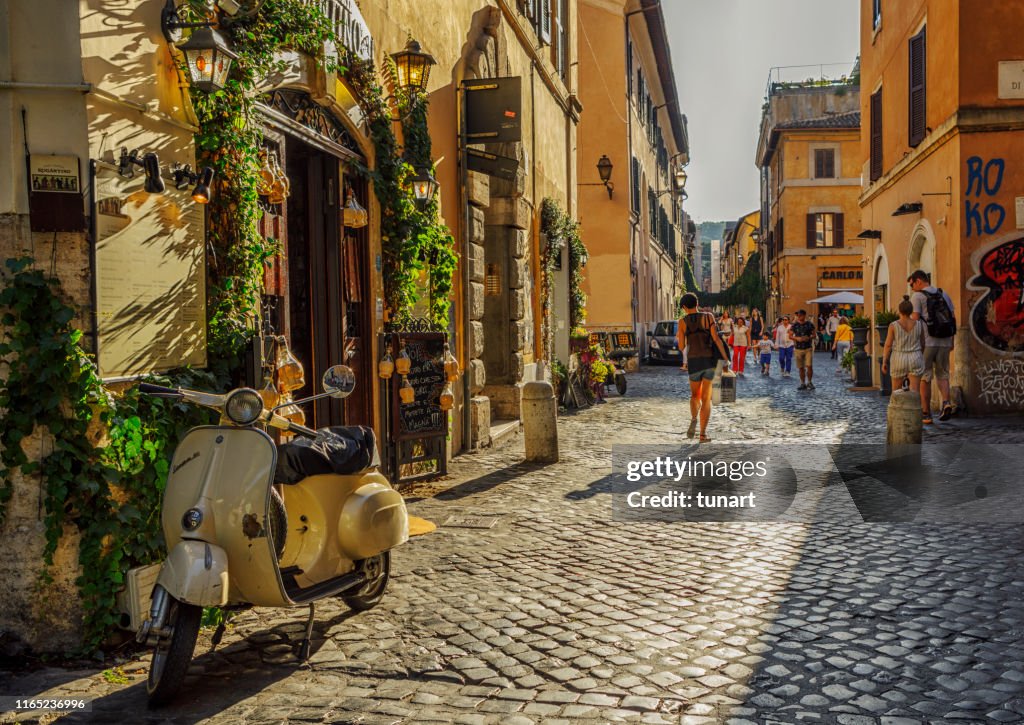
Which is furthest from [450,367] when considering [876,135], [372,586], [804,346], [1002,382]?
[876,135]

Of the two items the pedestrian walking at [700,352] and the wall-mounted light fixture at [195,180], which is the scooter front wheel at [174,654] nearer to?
the wall-mounted light fixture at [195,180]

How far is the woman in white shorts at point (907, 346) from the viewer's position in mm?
11922

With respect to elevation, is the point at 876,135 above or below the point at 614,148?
below

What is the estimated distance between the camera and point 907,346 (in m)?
12.0

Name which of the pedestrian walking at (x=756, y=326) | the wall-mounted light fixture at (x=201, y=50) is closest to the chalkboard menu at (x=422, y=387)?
the wall-mounted light fixture at (x=201, y=50)

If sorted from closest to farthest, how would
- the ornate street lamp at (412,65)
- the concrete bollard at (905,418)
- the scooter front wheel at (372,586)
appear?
the scooter front wheel at (372,586)
the ornate street lamp at (412,65)
the concrete bollard at (905,418)

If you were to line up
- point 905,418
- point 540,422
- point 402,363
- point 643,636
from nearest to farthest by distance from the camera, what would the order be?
point 643,636 → point 402,363 → point 540,422 → point 905,418

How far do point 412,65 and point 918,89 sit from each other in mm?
10137

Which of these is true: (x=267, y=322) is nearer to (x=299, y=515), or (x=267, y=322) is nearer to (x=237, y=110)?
(x=237, y=110)

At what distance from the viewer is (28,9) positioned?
4.09 m

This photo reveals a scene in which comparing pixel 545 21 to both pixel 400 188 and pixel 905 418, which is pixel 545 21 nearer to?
pixel 400 188

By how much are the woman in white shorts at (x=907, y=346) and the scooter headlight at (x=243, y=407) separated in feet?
32.4

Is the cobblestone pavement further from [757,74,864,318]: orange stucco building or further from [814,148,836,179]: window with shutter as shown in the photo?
[814,148,836,179]: window with shutter

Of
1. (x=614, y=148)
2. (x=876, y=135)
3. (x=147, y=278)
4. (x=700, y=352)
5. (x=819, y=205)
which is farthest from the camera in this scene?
(x=819, y=205)
